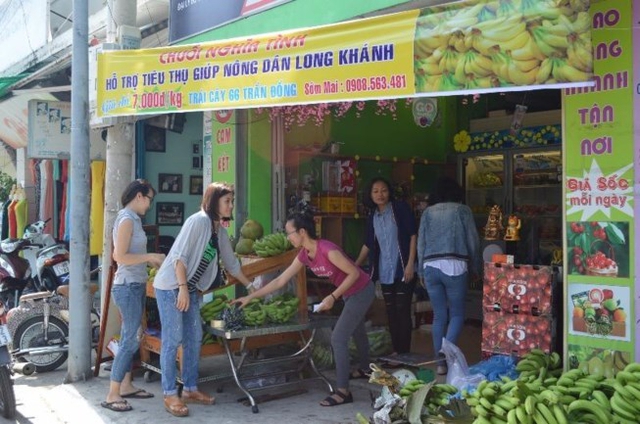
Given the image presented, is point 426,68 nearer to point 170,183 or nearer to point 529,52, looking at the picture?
point 529,52

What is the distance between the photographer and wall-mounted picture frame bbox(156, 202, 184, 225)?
32.7ft

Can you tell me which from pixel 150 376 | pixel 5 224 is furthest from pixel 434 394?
pixel 5 224

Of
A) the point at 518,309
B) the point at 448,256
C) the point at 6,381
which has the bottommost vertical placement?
the point at 6,381

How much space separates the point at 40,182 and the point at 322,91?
987 cm

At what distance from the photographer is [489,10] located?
161 inches

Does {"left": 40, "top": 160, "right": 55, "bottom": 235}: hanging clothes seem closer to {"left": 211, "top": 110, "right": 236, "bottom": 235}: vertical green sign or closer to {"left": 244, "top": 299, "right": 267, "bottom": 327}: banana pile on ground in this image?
{"left": 211, "top": 110, "right": 236, "bottom": 235}: vertical green sign

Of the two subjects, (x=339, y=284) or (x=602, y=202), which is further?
(x=339, y=284)

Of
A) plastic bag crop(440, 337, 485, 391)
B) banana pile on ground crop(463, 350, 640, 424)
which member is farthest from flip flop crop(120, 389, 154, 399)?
banana pile on ground crop(463, 350, 640, 424)

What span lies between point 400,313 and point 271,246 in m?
1.51

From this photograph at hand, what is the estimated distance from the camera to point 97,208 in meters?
10.2

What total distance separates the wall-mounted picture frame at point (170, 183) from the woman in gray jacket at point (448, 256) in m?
5.08

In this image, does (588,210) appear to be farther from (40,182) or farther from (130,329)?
(40,182)

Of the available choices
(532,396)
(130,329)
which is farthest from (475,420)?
(130,329)

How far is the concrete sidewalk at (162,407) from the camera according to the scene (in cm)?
530
